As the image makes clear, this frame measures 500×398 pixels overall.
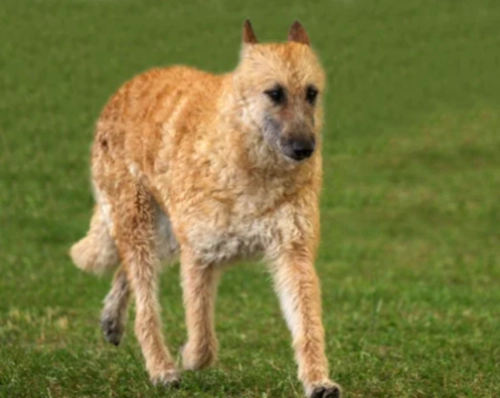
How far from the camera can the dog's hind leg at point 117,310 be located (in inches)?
365

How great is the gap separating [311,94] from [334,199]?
14037 millimetres

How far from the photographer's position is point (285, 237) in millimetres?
7426

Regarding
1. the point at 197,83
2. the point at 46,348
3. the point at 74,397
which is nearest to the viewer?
the point at 74,397

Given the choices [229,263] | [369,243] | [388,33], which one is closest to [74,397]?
[229,263]

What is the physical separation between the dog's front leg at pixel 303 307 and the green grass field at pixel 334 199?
303 mm

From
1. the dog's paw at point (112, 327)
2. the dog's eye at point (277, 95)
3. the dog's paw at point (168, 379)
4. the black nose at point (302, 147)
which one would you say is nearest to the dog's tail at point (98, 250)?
the dog's paw at point (112, 327)

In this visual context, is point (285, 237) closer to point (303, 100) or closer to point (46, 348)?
point (303, 100)

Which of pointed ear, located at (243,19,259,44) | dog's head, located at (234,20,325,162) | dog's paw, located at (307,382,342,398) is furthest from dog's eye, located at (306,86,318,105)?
dog's paw, located at (307,382,342,398)

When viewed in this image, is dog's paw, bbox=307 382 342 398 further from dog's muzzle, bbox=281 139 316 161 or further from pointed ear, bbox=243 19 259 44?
pointed ear, bbox=243 19 259 44

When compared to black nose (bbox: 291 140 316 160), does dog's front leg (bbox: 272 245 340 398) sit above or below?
below

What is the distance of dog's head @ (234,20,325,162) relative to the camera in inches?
285

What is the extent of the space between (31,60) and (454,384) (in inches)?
799

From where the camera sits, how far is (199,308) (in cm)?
802

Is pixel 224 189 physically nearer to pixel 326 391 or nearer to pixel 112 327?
pixel 326 391
